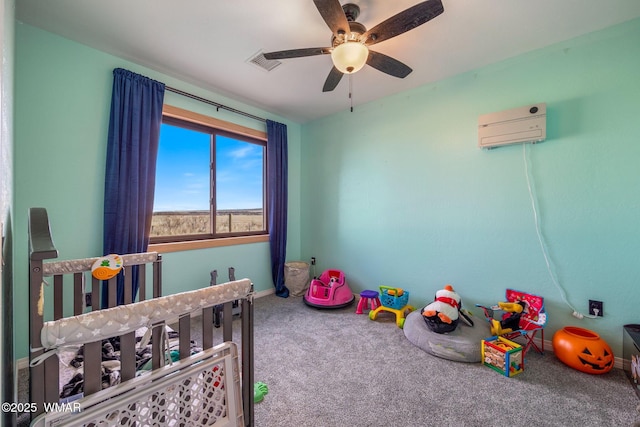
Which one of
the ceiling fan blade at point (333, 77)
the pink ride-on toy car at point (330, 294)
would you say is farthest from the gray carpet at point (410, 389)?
the ceiling fan blade at point (333, 77)

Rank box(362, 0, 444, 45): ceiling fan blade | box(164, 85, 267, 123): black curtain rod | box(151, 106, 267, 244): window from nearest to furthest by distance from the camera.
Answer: box(362, 0, 444, 45): ceiling fan blade, box(164, 85, 267, 123): black curtain rod, box(151, 106, 267, 244): window

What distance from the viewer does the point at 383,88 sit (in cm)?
277

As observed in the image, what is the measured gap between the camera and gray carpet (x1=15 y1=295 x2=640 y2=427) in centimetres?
139

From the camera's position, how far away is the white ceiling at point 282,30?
1.68m

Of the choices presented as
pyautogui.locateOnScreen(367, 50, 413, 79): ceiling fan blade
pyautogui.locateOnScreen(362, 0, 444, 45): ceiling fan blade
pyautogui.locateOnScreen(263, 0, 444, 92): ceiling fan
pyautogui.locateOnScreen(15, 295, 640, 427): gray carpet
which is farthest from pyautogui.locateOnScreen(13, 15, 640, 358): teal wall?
pyautogui.locateOnScreen(362, 0, 444, 45): ceiling fan blade

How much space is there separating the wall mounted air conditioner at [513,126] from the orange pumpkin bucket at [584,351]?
4.76 ft

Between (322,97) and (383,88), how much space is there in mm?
669

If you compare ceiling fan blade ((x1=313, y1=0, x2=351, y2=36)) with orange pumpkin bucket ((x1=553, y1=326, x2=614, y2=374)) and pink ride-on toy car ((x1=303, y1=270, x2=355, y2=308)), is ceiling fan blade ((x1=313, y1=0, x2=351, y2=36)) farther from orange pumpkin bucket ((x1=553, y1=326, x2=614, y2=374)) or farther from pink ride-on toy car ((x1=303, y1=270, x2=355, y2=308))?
orange pumpkin bucket ((x1=553, y1=326, x2=614, y2=374))

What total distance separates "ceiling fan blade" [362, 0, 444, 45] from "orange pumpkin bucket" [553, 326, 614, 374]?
2.26m

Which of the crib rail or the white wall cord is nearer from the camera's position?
the crib rail

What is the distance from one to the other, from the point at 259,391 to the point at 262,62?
8.06 ft

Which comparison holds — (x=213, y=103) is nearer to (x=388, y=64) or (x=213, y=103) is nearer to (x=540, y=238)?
(x=388, y=64)

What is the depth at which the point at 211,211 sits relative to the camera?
3.01 m

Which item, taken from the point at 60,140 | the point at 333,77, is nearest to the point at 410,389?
the point at 333,77
